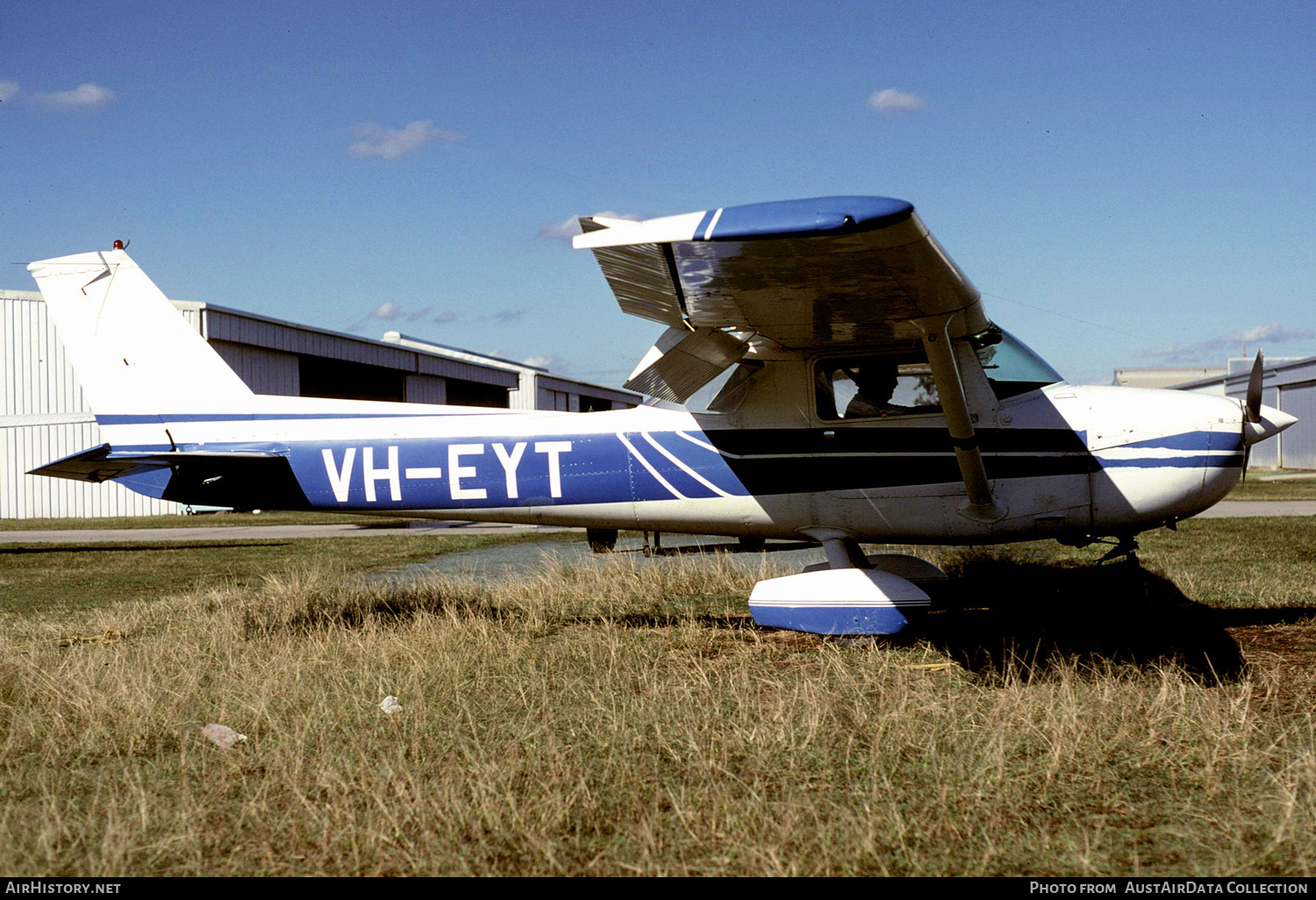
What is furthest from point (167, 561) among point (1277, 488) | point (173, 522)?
point (1277, 488)

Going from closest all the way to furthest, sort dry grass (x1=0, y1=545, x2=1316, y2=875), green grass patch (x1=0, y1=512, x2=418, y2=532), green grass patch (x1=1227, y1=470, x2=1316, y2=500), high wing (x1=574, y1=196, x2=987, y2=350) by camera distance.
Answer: dry grass (x1=0, y1=545, x2=1316, y2=875) < high wing (x1=574, y1=196, x2=987, y2=350) < green grass patch (x1=0, y1=512, x2=418, y2=532) < green grass patch (x1=1227, y1=470, x2=1316, y2=500)

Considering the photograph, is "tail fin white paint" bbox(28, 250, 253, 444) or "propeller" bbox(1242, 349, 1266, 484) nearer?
"propeller" bbox(1242, 349, 1266, 484)

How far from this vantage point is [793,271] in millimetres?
4527

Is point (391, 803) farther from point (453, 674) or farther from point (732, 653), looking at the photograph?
point (732, 653)

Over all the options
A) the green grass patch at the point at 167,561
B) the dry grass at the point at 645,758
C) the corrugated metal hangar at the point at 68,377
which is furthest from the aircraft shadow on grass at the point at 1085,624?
the corrugated metal hangar at the point at 68,377

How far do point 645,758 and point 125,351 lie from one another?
564 cm

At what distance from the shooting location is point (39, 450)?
23281 mm

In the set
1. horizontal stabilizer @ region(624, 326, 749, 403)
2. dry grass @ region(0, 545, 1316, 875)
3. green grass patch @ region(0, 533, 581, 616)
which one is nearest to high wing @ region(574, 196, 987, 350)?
horizontal stabilizer @ region(624, 326, 749, 403)

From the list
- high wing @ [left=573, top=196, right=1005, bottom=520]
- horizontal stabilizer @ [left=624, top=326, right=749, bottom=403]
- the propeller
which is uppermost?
high wing @ [left=573, top=196, right=1005, bottom=520]

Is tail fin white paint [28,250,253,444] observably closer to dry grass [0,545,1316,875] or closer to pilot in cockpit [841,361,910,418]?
dry grass [0,545,1316,875]

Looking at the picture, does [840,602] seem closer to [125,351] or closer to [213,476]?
[213,476]

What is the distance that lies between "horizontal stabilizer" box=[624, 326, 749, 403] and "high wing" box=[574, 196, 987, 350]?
0.16m

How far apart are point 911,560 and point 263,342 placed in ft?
65.3

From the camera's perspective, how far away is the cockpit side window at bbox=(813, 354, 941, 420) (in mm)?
6258
